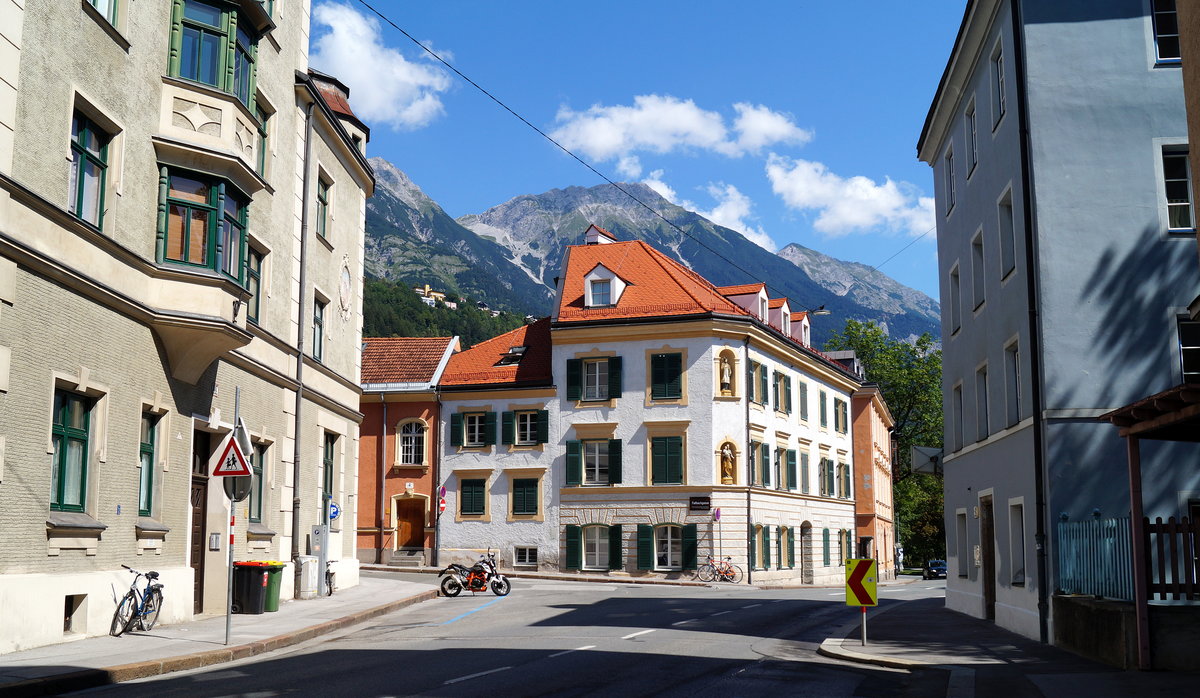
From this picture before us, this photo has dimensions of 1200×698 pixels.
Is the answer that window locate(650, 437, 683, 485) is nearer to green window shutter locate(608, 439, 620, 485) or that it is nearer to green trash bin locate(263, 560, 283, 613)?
green window shutter locate(608, 439, 620, 485)

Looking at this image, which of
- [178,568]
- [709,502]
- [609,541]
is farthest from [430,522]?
[178,568]

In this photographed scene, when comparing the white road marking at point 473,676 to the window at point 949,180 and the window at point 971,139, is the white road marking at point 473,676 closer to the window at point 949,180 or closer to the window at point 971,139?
the window at point 971,139

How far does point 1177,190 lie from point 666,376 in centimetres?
2727

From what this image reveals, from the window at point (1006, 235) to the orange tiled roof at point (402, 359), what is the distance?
102ft

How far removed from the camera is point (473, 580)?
1131 inches

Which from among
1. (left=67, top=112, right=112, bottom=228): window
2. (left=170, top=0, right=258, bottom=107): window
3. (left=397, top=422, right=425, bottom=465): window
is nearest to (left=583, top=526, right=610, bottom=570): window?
(left=397, top=422, right=425, bottom=465): window

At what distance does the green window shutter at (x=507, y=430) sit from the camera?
46.8 m

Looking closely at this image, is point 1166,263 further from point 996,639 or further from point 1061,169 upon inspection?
point 996,639

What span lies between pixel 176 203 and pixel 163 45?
247cm

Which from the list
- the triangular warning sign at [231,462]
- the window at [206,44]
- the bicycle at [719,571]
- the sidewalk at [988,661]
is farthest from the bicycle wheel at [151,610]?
the bicycle at [719,571]

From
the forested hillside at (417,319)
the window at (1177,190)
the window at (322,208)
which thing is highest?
the forested hillside at (417,319)

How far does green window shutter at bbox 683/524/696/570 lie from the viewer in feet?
143

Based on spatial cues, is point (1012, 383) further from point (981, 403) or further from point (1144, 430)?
point (1144, 430)

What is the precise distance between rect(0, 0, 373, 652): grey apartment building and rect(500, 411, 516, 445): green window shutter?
2123 cm
